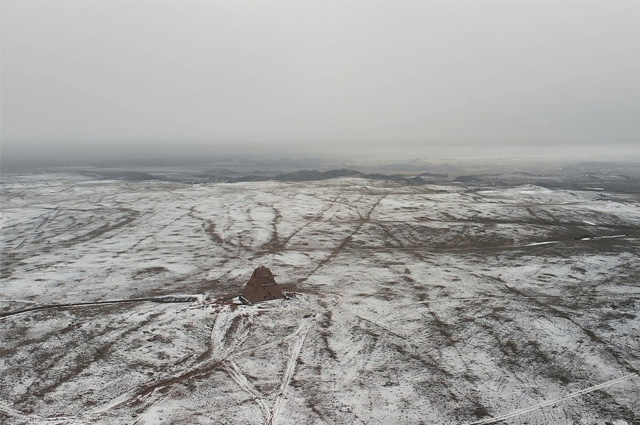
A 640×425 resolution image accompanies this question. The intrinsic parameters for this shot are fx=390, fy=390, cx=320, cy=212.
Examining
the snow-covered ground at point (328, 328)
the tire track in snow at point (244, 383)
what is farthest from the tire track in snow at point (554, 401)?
the tire track in snow at point (244, 383)

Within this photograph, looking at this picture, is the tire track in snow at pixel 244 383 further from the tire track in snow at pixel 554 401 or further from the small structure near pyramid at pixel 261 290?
the tire track in snow at pixel 554 401

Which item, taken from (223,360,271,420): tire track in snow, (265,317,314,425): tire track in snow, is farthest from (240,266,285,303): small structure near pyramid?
(223,360,271,420): tire track in snow

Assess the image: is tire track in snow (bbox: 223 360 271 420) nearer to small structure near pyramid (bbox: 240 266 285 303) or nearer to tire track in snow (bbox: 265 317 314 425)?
tire track in snow (bbox: 265 317 314 425)

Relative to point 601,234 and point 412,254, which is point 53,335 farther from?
point 601,234

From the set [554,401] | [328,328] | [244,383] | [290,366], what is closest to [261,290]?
[328,328]

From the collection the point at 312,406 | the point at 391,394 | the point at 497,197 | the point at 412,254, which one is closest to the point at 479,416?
the point at 391,394

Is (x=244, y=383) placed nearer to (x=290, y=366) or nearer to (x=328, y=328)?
(x=290, y=366)
